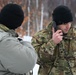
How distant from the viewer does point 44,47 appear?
4.48 m

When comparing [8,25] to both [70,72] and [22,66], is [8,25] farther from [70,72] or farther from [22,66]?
[70,72]

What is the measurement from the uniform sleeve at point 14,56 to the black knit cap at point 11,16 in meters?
0.19

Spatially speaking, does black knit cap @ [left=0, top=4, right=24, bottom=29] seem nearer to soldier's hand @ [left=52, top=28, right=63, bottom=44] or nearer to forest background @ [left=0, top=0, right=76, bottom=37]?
soldier's hand @ [left=52, top=28, right=63, bottom=44]

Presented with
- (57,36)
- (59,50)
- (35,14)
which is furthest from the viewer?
(35,14)

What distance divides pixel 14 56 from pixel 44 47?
1.23 metres

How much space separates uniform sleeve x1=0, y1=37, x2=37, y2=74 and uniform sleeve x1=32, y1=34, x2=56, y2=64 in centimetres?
110

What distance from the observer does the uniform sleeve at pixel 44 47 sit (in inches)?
174

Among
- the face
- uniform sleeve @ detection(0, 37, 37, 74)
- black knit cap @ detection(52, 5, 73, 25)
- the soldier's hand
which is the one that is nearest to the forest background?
black knit cap @ detection(52, 5, 73, 25)

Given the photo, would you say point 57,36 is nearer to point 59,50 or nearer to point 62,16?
point 59,50

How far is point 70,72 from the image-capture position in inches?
180

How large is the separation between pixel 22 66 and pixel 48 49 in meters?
1.15

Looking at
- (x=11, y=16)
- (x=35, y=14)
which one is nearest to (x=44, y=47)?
(x=11, y=16)

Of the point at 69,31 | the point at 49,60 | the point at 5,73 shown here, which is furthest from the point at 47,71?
the point at 5,73

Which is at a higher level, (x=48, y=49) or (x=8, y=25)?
(x=8, y=25)
